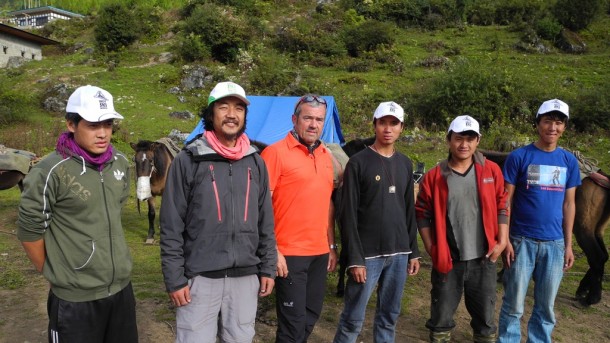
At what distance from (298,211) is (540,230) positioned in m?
1.73

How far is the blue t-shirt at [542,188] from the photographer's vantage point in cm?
311

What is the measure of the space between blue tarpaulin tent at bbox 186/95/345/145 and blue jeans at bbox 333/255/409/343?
6978mm

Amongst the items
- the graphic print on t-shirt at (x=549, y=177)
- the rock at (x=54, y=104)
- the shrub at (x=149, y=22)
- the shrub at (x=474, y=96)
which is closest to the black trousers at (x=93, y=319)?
the graphic print on t-shirt at (x=549, y=177)

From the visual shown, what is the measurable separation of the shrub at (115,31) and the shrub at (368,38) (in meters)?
12.1

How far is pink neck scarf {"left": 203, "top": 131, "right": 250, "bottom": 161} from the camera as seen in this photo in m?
2.26

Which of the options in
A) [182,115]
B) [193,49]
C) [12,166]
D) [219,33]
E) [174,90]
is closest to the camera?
[12,166]

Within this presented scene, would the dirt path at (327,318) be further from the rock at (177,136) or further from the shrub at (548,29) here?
the shrub at (548,29)

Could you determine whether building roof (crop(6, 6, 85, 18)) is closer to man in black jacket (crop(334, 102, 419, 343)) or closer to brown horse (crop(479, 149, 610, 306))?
brown horse (crop(479, 149, 610, 306))

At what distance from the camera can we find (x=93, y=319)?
220 cm

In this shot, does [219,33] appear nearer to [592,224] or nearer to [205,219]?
[592,224]

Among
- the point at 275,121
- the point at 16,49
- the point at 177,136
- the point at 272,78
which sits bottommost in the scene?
the point at 177,136

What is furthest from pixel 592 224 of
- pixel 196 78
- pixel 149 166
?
pixel 196 78

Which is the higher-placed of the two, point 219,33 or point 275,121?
point 219,33

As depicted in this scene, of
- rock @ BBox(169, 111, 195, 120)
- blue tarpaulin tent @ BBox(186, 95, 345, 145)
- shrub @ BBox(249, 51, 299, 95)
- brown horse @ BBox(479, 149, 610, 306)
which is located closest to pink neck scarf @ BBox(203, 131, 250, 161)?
brown horse @ BBox(479, 149, 610, 306)
